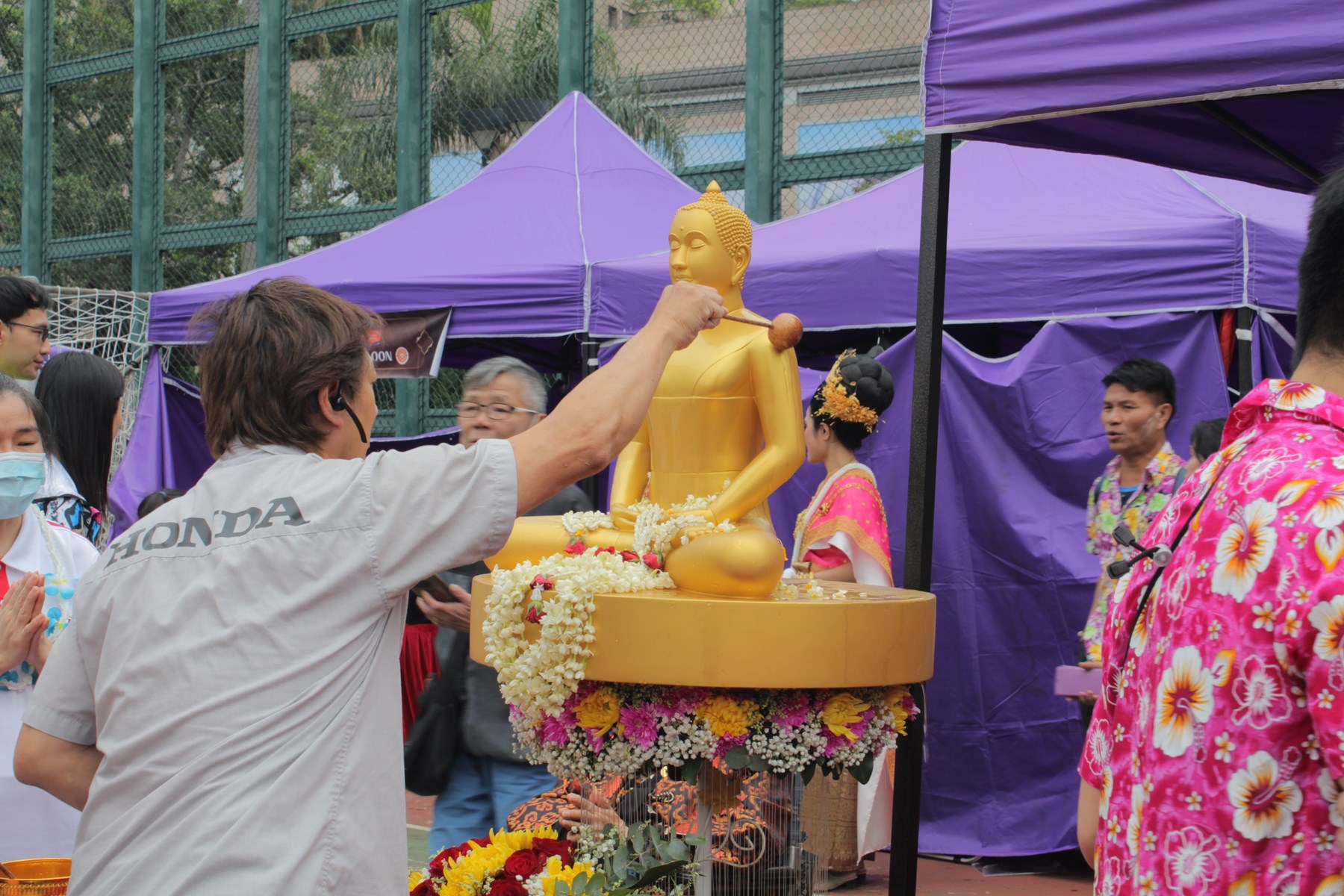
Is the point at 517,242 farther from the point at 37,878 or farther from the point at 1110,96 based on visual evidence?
the point at 37,878

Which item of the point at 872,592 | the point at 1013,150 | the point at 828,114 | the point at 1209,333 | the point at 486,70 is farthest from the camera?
the point at 486,70

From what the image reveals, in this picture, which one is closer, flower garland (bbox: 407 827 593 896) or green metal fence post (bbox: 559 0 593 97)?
flower garland (bbox: 407 827 593 896)

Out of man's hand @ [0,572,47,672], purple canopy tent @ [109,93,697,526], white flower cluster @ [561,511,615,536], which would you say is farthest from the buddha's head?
purple canopy tent @ [109,93,697,526]

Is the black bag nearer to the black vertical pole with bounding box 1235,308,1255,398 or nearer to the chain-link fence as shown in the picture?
the black vertical pole with bounding box 1235,308,1255,398

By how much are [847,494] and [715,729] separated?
1.73m

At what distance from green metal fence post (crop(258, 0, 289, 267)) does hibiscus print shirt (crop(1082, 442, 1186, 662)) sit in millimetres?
7719

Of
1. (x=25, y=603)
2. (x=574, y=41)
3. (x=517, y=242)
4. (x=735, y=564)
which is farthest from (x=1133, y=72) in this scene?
(x=574, y=41)

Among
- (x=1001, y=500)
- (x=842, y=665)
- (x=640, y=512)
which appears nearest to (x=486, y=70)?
(x=1001, y=500)

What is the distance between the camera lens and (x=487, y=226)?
21.6ft

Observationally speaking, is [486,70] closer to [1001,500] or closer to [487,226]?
[487,226]

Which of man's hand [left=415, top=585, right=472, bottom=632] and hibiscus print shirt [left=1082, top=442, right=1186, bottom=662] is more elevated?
hibiscus print shirt [left=1082, top=442, right=1186, bottom=662]

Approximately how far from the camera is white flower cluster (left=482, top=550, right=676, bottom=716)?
2523mm

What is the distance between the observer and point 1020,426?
494 centimetres

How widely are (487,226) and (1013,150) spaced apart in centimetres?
260
